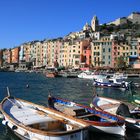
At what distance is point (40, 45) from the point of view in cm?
15750

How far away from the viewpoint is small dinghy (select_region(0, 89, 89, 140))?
1784 centimetres

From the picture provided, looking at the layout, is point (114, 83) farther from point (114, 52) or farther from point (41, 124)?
point (114, 52)

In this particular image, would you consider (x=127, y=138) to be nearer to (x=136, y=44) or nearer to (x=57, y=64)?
(x=136, y=44)

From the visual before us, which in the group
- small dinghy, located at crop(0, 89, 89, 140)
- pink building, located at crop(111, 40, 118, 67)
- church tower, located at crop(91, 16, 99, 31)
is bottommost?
small dinghy, located at crop(0, 89, 89, 140)

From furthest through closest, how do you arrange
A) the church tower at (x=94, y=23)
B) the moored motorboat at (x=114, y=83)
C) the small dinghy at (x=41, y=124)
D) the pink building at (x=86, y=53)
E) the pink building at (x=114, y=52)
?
the church tower at (x=94, y=23)
the pink building at (x=86, y=53)
the pink building at (x=114, y=52)
the moored motorboat at (x=114, y=83)
the small dinghy at (x=41, y=124)

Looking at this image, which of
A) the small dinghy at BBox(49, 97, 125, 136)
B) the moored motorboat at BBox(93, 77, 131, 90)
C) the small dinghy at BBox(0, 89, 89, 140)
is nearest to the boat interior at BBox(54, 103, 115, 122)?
the small dinghy at BBox(49, 97, 125, 136)

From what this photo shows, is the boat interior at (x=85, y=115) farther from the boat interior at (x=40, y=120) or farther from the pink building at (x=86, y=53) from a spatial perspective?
the pink building at (x=86, y=53)

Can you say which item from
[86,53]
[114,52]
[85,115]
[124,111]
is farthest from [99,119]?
[86,53]

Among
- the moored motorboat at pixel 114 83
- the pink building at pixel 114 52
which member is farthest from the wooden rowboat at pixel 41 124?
A: the pink building at pixel 114 52

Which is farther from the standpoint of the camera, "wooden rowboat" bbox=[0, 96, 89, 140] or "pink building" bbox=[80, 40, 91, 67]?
"pink building" bbox=[80, 40, 91, 67]

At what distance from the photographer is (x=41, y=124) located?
2022 centimetres

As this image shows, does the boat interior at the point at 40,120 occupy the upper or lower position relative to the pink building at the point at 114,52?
lower

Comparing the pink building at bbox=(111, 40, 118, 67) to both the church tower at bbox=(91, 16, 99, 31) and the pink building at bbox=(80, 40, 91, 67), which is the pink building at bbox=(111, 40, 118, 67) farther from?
the church tower at bbox=(91, 16, 99, 31)

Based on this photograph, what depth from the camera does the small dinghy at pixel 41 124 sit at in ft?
58.5
